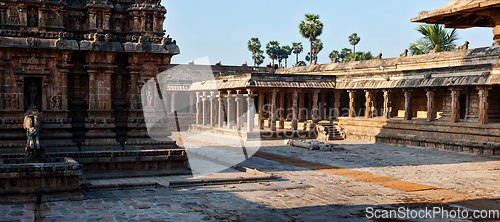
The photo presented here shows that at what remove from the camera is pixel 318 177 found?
16844 millimetres

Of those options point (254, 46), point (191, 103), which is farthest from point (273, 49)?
point (191, 103)

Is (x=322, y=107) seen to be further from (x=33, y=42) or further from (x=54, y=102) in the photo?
(x=33, y=42)

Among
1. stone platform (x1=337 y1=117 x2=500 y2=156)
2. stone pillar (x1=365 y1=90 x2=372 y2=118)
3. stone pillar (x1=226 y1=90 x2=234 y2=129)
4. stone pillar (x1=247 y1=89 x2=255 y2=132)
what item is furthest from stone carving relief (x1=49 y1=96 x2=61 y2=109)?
stone pillar (x1=365 y1=90 x2=372 y2=118)

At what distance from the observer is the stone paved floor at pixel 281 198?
10594 millimetres

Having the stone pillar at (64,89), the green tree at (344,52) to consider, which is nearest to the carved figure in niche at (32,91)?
the stone pillar at (64,89)

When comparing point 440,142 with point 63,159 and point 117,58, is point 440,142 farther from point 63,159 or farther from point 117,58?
point 63,159

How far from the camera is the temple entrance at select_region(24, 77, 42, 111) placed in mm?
15539

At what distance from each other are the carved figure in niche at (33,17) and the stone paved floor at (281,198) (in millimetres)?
5895

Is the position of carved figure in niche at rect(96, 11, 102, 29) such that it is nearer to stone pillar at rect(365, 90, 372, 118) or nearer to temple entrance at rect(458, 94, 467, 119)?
stone pillar at rect(365, 90, 372, 118)

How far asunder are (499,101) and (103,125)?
22.9 m

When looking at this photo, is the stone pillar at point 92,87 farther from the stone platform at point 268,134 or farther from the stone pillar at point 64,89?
the stone platform at point 268,134

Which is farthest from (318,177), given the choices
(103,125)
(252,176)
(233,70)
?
(233,70)

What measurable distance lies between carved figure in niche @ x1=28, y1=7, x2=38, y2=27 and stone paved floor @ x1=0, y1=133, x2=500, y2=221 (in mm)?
5895

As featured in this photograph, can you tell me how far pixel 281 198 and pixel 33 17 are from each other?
10061 millimetres
